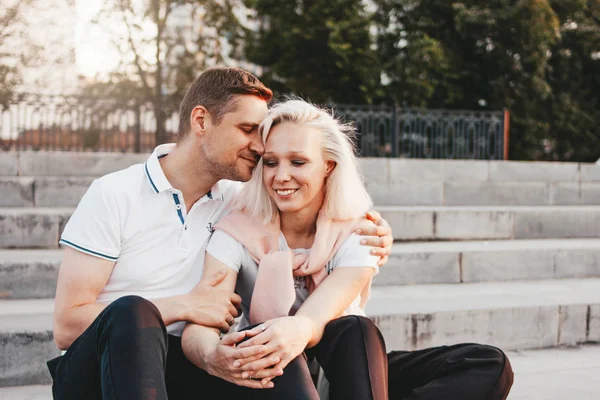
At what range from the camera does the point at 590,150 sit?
15805 mm

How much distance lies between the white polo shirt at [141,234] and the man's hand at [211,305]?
13 centimetres

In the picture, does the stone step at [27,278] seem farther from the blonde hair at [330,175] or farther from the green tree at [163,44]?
the green tree at [163,44]

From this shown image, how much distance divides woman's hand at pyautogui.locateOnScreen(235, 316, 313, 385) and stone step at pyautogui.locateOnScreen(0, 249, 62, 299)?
195 centimetres

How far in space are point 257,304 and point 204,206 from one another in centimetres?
48

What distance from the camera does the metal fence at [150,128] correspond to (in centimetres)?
923

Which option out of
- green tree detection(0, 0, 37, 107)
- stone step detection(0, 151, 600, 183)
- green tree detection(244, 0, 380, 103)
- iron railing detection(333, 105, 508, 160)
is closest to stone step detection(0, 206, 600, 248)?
stone step detection(0, 151, 600, 183)

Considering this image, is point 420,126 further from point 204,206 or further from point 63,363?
point 63,363

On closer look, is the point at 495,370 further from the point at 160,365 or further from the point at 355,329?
the point at 160,365

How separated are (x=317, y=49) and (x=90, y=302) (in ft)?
→ 48.0

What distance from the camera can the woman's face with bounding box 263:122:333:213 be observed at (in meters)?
2.38

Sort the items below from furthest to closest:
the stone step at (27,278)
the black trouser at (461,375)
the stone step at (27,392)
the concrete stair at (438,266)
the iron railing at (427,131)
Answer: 1. the iron railing at (427,131)
2. the stone step at (27,278)
3. the concrete stair at (438,266)
4. the stone step at (27,392)
5. the black trouser at (461,375)

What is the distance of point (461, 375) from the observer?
2.24m

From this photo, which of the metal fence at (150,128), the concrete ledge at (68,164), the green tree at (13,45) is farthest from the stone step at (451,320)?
the green tree at (13,45)

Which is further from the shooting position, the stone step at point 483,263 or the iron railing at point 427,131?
the iron railing at point 427,131
